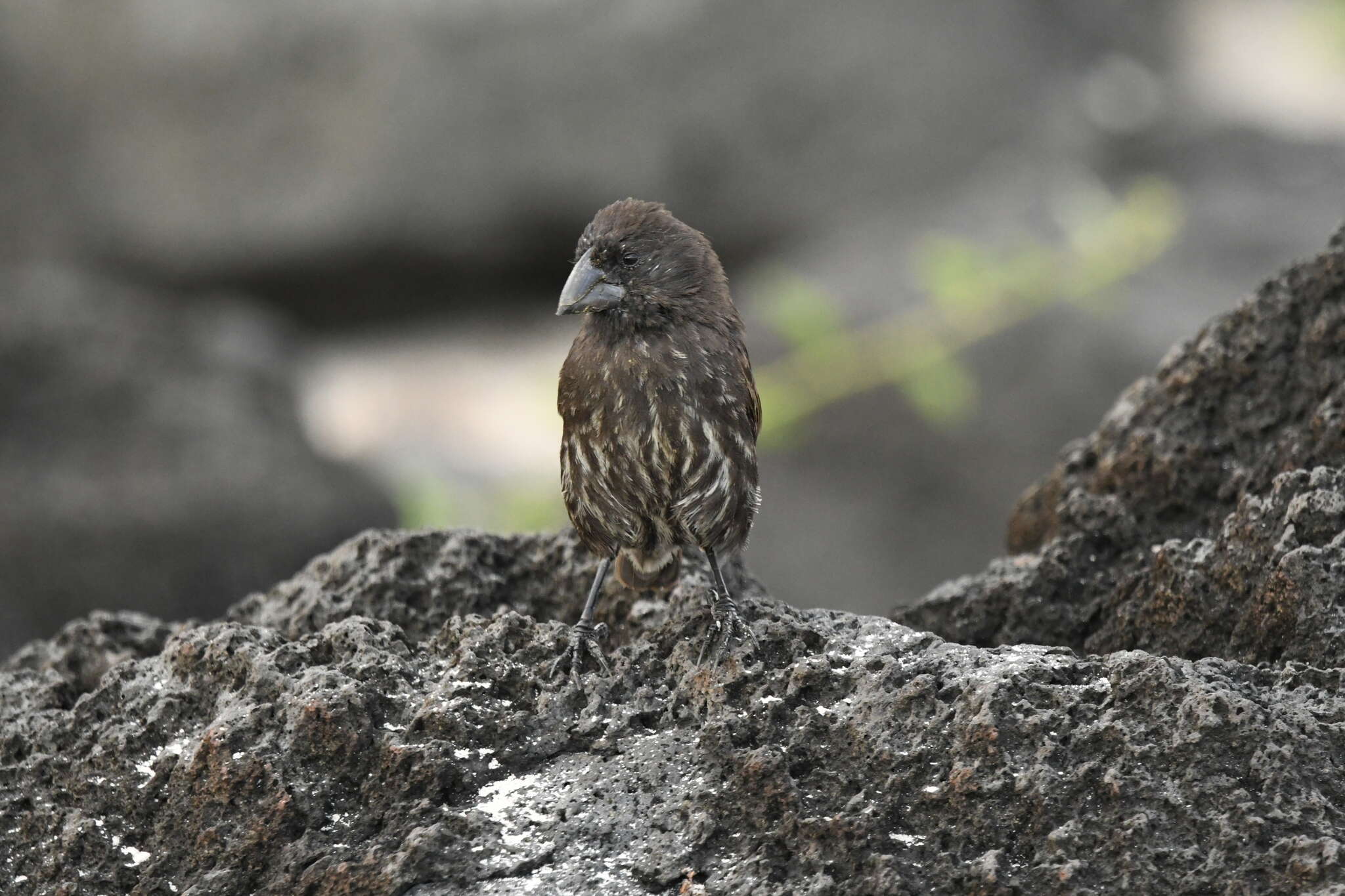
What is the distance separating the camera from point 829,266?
31.0 ft

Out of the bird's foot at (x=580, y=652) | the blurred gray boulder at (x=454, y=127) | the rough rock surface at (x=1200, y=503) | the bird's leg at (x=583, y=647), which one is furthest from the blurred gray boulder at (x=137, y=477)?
the rough rock surface at (x=1200, y=503)

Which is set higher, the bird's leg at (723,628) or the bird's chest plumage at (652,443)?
the bird's chest plumage at (652,443)

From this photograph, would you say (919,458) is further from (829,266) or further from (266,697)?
(266,697)

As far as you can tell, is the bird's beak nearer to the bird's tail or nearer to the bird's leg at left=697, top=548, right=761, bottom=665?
the bird's tail

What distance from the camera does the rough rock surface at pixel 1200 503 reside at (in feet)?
9.96

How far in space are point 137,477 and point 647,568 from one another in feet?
12.2

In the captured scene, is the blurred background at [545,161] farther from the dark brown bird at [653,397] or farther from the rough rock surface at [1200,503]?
the dark brown bird at [653,397]

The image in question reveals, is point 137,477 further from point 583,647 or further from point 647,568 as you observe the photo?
point 583,647

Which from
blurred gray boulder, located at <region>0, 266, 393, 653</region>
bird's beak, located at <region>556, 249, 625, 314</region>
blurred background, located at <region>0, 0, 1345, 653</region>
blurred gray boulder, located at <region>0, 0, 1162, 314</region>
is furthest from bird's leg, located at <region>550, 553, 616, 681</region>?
blurred gray boulder, located at <region>0, 0, 1162, 314</region>

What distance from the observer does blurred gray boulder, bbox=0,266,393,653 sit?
6.35 metres

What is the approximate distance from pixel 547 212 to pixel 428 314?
1138 millimetres

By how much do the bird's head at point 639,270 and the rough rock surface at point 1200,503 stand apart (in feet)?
3.16

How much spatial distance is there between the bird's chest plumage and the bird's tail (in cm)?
7

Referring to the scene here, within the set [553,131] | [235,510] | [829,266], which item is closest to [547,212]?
[553,131]
